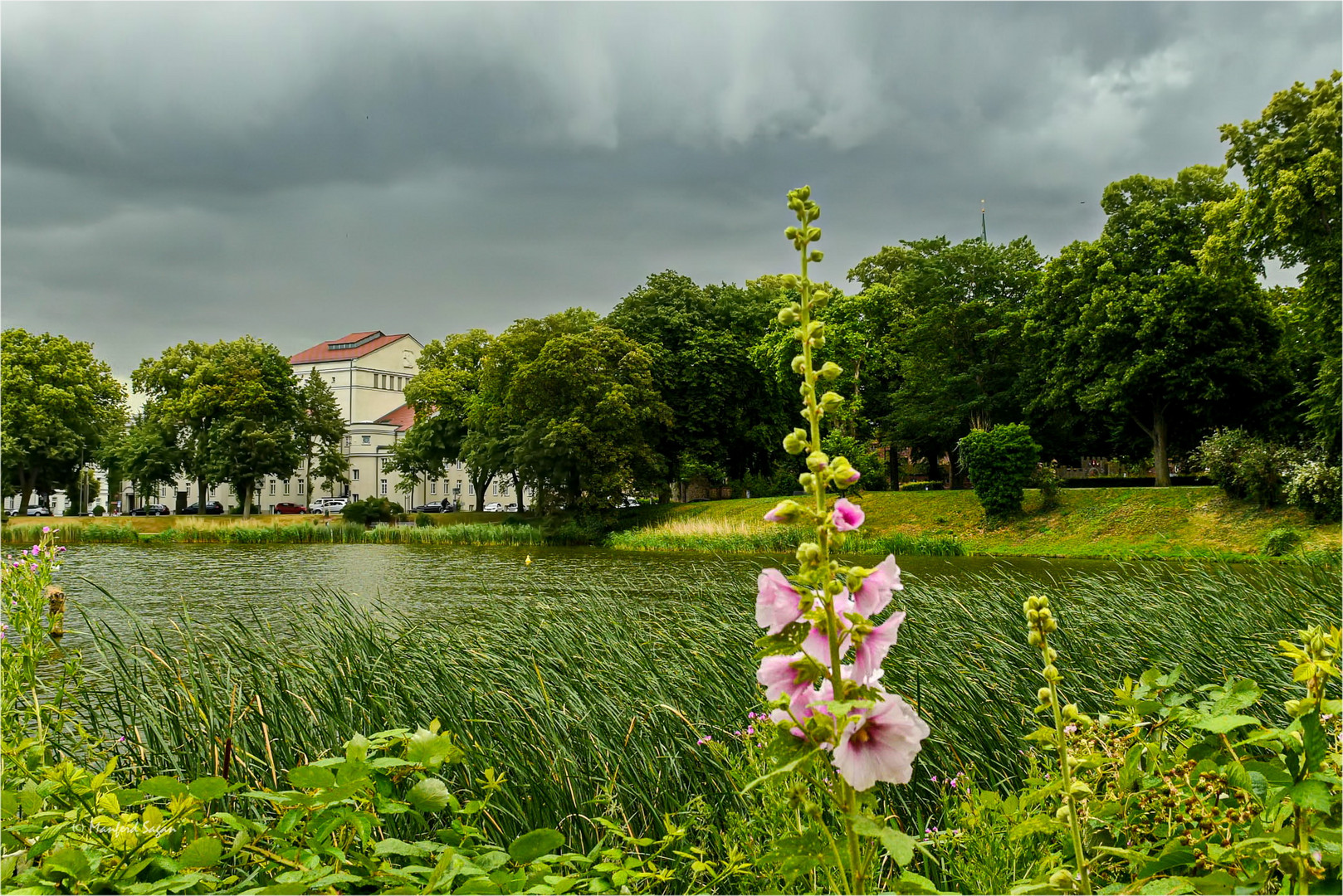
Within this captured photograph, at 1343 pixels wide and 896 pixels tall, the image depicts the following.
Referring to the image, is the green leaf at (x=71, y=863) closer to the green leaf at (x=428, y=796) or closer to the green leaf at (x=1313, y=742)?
the green leaf at (x=428, y=796)

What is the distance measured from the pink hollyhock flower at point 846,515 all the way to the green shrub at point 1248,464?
83.8 ft

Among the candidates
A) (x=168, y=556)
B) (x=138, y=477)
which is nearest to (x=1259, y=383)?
(x=168, y=556)

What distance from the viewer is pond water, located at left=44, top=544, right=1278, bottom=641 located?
38.5 ft

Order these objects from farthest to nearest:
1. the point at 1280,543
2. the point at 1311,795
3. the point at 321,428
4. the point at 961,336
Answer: the point at 321,428 → the point at 961,336 → the point at 1280,543 → the point at 1311,795

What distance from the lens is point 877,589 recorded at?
4.53ft

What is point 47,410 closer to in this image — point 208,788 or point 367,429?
point 367,429

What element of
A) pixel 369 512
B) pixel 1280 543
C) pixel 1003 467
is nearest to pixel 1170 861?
pixel 1280 543

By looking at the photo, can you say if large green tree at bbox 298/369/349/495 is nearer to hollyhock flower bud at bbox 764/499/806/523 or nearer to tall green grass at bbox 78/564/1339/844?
tall green grass at bbox 78/564/1339/844

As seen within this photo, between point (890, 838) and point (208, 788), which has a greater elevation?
point (890, 838)

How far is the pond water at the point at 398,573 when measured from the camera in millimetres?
11734

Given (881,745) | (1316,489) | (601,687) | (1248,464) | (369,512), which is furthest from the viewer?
(369,512)

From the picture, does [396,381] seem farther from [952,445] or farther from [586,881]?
[586,881]

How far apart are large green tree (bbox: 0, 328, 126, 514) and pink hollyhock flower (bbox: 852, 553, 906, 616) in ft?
166

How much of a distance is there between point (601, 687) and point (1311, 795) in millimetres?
3567
